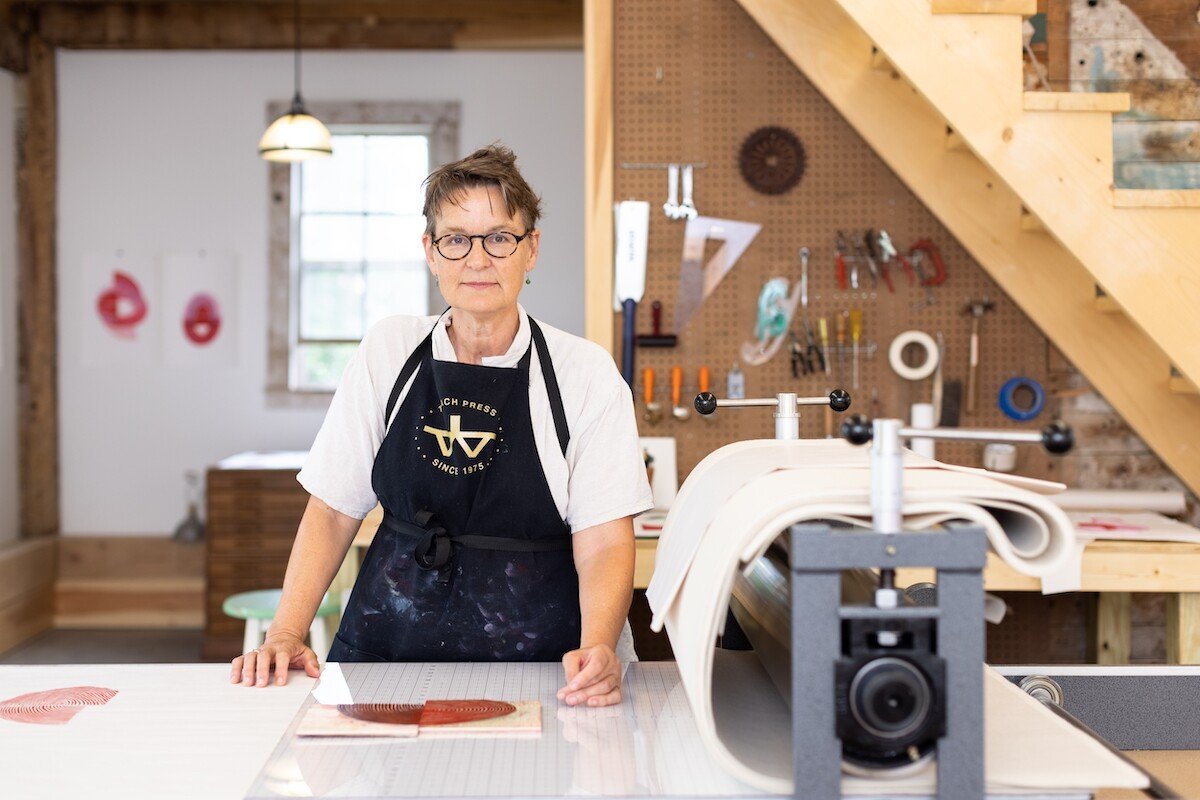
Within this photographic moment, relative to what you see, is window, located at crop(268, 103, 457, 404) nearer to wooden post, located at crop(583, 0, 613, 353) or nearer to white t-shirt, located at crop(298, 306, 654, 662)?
wooden post, located at crop(583, 0, 613, 353)

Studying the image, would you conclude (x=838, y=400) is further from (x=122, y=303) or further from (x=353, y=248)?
(x=122, y=303)

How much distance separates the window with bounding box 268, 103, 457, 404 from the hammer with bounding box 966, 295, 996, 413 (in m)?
3.48

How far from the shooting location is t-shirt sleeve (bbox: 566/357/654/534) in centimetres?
200

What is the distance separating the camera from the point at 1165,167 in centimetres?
374

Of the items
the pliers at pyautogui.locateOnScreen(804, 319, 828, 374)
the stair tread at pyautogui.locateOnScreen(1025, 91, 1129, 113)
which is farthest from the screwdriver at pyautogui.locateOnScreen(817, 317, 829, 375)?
the stair tread at pyautogui.locateOnScreen(1025, 91, 1129, 113)

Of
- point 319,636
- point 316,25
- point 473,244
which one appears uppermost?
point 316,25

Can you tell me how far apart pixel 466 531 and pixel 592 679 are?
2.00 ft

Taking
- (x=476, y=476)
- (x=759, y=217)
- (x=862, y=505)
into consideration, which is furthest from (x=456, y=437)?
(x=759, y=217)

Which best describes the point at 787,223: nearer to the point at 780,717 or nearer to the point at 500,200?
the point at 500,200

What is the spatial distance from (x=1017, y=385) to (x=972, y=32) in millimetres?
1177

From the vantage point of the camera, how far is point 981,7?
291 centimetres

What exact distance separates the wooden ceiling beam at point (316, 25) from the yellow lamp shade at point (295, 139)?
1465 mm

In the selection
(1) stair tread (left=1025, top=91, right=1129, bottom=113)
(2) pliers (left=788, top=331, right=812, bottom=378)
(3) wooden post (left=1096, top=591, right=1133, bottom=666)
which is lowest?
(3) wooden post (left=1096, top=591, right=1133, bottom=666)

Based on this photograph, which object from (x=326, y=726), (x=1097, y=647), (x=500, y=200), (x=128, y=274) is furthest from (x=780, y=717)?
(x=128, y=274)
